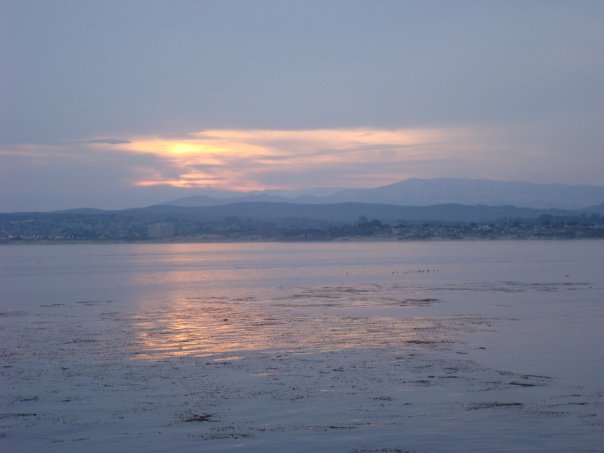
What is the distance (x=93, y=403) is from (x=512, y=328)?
566 inches

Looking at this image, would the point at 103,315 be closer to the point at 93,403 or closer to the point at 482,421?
the point at 93,403

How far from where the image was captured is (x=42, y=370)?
18.7m

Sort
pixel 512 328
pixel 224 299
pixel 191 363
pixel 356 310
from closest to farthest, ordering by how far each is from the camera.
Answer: pixel 191 363, pixel 512 328, pixel 356 310, pixel 224 299

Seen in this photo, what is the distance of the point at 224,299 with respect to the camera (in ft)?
130

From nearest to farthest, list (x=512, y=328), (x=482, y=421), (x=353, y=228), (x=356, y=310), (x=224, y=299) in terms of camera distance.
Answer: (x=482, y=421)
(x=512, y=328)
(x=356, y=310)
(x=224, y=299)
(x=353, y=228)

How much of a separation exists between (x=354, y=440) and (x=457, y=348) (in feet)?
29.5

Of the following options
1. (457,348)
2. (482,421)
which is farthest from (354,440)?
(457,348)

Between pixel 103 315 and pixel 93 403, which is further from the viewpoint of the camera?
pixel 103 315

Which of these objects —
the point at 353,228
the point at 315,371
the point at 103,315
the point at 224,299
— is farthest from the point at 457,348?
the point at 353,228

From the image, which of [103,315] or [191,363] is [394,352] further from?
[103,315]

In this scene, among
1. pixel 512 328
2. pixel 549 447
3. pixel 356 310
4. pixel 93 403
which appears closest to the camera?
pixel 549 447

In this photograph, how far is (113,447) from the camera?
12.5m

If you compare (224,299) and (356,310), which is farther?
(224,299)

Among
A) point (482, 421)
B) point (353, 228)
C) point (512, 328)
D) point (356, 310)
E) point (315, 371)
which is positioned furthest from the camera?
point (353, 228)
